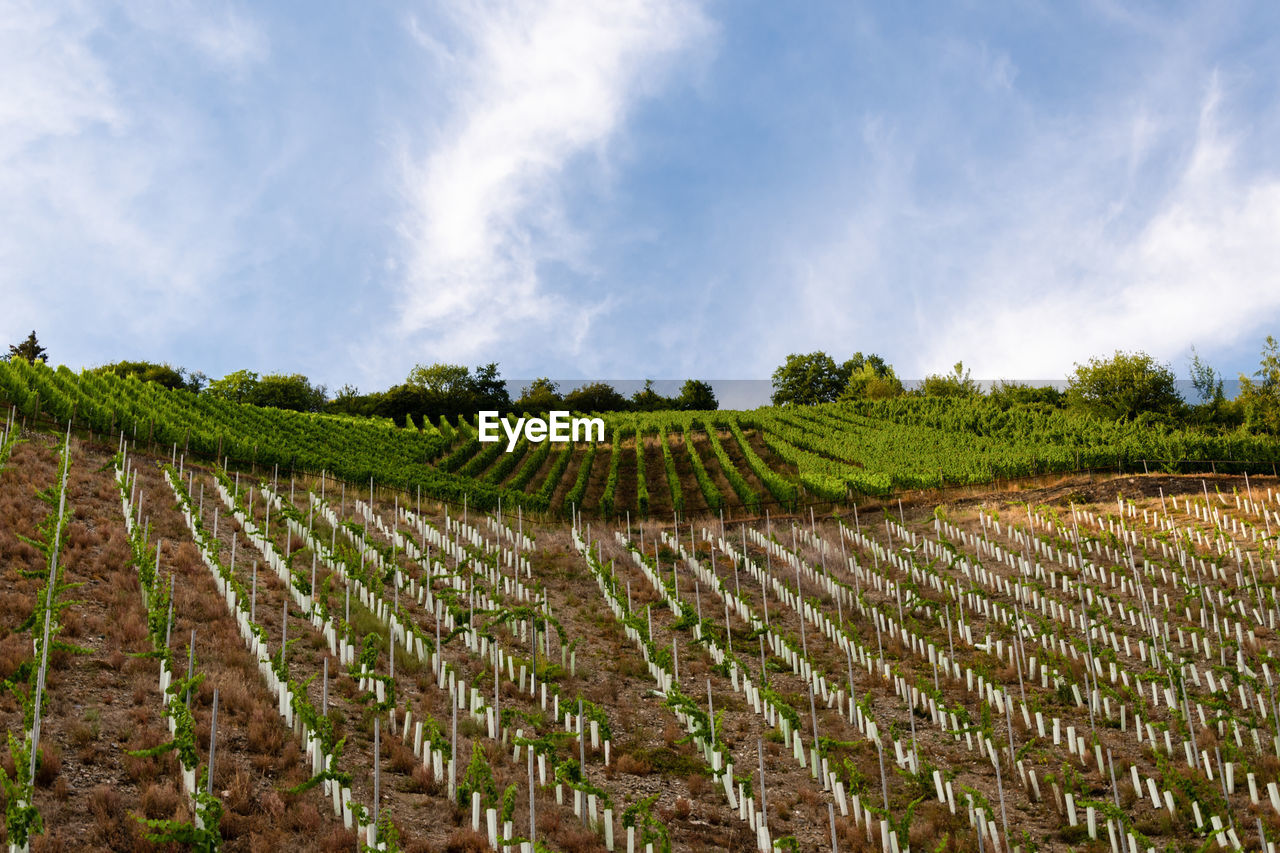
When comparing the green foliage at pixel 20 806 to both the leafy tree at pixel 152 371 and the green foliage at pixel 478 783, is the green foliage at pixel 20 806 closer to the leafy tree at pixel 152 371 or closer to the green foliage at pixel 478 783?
the green foliage at pixel 478 783

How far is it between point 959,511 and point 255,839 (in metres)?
23.3

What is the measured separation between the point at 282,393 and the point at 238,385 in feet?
14.0

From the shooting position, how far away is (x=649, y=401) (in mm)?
67125

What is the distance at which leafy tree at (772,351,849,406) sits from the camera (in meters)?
70.1

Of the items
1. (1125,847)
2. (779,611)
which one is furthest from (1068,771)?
(779,611)

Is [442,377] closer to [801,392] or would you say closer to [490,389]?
[490,389]

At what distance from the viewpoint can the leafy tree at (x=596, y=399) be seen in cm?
6494

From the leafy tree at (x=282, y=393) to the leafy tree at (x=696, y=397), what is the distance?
34.0 m

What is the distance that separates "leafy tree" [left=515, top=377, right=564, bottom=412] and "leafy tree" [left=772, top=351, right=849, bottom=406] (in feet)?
Answer: 68.6

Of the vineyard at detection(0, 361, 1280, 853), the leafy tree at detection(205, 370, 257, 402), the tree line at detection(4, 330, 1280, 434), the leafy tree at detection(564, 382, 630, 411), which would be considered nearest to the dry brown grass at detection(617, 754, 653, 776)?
the vineyard at detection(0, 361, 1280, 853)

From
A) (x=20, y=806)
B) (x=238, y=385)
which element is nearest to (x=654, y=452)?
(x=20, y=806)

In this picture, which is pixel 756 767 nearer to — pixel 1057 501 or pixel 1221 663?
pixel 1221 663

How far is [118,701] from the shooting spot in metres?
8.70

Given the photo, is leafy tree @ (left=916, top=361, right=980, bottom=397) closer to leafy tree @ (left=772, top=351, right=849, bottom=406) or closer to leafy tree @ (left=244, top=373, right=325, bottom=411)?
leafy tree @ (left=772, top=351, right=849, bottom=406)
